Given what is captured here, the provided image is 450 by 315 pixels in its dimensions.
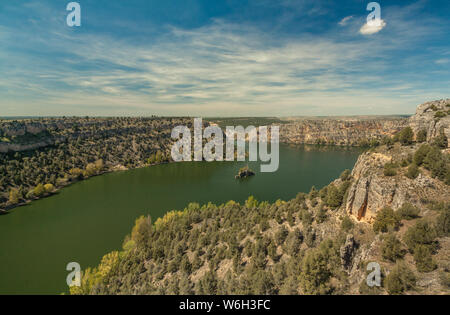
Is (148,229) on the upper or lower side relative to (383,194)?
lower

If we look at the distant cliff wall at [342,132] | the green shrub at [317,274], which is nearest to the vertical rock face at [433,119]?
the green shrub at [317,274]

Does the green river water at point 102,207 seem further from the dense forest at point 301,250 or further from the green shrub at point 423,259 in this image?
the green shrub at point 423,259

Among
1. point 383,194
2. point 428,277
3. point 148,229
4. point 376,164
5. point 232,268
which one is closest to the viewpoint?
point 428,277

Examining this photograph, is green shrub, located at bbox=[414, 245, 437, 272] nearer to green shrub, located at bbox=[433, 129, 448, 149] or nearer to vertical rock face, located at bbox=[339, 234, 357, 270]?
vertical rock face, located at bbox=[339, 234, 357, 270]

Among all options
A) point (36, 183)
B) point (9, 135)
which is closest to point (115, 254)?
point (36, 183)

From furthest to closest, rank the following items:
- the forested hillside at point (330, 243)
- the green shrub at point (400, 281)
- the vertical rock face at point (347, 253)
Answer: the vertical rock face at point (347, 253)
the forested hillside at point (330, 243)
the green shrub at point (400, 281)

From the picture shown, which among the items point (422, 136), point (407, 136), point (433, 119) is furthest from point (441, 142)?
point (433, 119)

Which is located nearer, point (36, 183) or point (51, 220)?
point (51, 220)
